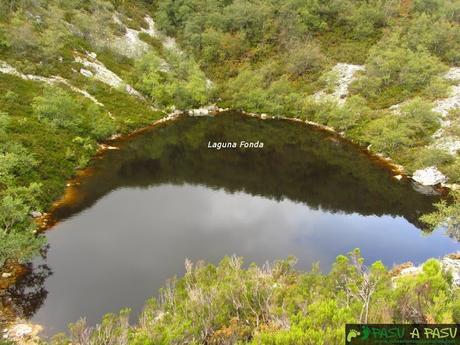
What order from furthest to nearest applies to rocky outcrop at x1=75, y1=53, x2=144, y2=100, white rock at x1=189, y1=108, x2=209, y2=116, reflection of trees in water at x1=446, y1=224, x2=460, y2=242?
white rock at x1=189, y1=108, x2=209, y2=116 → rocky outcrop at x1=75, y1=53, x2=144, y2=100 → reflection of trees in water at x1=446, y1=224, x2=460, y2=242

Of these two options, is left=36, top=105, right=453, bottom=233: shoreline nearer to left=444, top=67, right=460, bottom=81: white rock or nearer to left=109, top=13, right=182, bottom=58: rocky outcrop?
left=109, top=13, right=182, bottom=58: rocky outcrop

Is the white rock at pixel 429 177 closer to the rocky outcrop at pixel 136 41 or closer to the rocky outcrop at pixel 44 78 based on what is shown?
the rocky outcrop at pixel 44 78

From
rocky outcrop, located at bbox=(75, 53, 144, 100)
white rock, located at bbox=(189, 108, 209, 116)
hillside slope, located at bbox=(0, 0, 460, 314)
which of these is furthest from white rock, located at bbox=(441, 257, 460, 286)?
rocky outcrop, located at bbox=(75, 53, 144, 100)

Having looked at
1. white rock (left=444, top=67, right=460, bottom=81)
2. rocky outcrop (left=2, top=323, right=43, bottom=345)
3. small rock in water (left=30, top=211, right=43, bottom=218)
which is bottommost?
rocky outcrop (left=2, top=323, right=43, bottom=345)

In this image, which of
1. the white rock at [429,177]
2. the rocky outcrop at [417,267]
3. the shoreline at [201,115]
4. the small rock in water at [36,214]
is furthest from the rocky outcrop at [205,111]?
the rocky outcrop at [417,267]

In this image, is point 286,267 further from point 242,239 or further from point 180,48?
point 180,48

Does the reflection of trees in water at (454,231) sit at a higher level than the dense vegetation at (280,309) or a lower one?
higher

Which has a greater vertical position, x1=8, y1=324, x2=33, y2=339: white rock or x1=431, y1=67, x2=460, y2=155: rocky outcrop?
x1=431, y1=67, x2=460, y2=155: rocky outcrop
